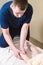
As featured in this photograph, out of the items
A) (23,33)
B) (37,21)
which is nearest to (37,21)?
(37,21)

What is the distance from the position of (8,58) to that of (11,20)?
0.34m

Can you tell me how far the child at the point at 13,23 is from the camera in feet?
4.68

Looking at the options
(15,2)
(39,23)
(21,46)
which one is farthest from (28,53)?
(39,23)

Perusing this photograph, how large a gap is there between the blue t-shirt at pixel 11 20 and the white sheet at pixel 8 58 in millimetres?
110

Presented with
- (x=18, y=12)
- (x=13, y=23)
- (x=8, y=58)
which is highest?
(x=18, y=12)

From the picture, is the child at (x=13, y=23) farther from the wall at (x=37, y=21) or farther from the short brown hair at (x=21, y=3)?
the wall at (x=37, y=21)

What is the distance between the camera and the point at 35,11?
2.19 m

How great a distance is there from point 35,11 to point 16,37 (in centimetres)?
67

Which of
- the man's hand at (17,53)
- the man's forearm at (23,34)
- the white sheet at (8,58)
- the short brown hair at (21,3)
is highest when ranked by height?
the short brown hair at (21,3)

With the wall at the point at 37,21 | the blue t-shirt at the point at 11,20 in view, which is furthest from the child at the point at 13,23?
the wall at the point at 37,21

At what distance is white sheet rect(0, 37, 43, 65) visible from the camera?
4.35 ft

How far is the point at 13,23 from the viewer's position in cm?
150

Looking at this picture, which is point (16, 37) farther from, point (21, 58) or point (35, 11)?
point (35, 11)

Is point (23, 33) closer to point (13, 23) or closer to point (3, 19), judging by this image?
point (13, 23)
